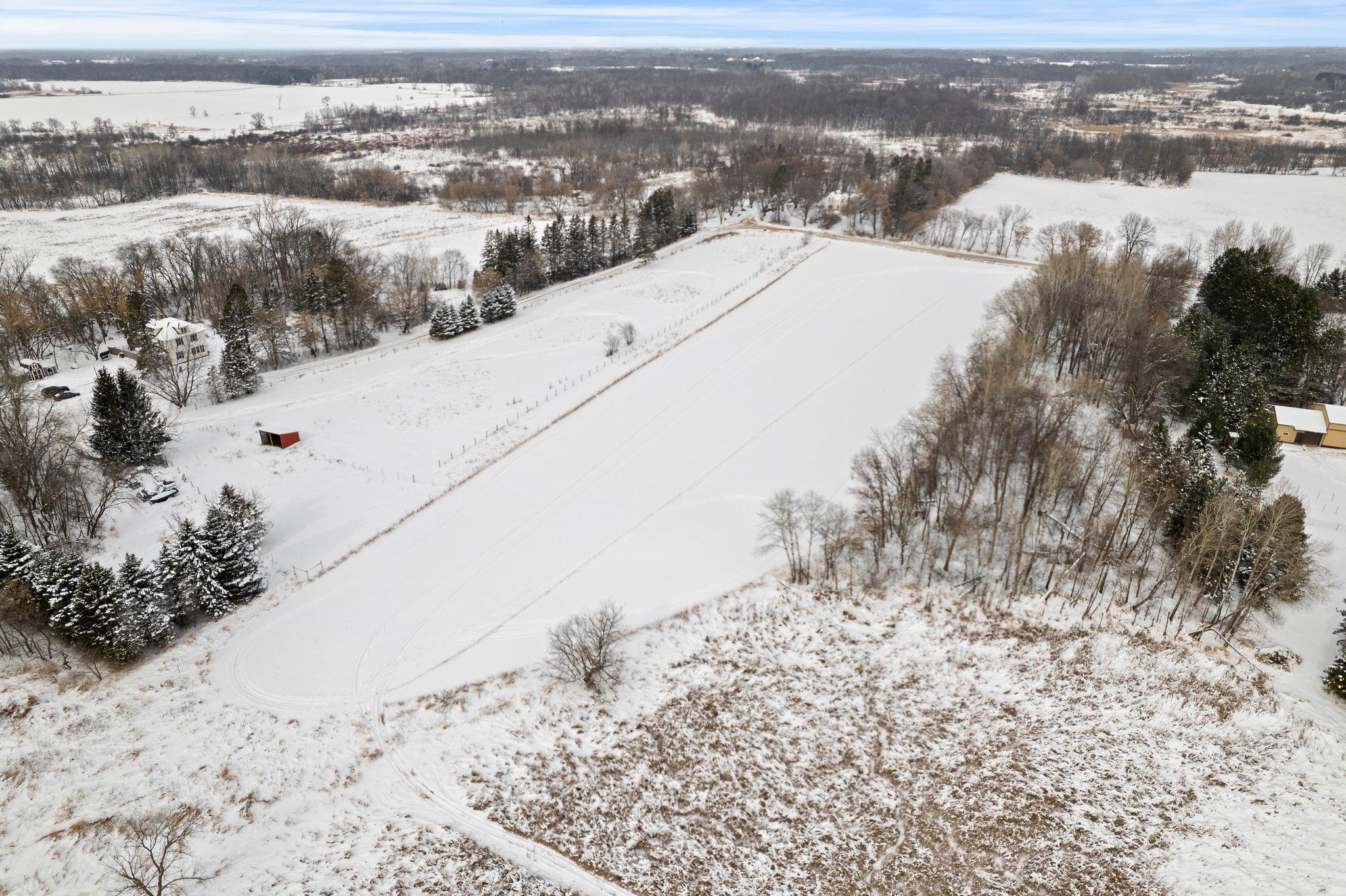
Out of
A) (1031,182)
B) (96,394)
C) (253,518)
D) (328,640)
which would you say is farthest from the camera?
(1031,182)

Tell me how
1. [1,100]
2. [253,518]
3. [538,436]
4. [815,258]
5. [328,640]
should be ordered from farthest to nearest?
[1,100] → [815,258] → [538,436] → [253,518] → [328,640]

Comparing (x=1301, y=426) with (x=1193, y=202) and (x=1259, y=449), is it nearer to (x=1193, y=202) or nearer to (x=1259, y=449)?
(x=1259, y=449)

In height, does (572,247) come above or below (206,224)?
below

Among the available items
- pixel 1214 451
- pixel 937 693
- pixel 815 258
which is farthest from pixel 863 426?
pixel 815 258

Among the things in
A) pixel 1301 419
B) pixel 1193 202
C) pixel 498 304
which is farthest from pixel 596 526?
pixel 1193 202

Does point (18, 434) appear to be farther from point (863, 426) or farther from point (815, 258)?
point (815, 258)

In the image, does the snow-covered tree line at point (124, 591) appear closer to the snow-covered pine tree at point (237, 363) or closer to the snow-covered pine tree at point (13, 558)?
the snow-covered pine tree at point (13, 558)

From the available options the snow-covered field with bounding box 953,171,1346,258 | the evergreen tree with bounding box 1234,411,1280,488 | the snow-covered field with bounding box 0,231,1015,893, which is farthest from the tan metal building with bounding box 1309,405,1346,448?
the snow-covered field with bounding box 953,171,1346,258
